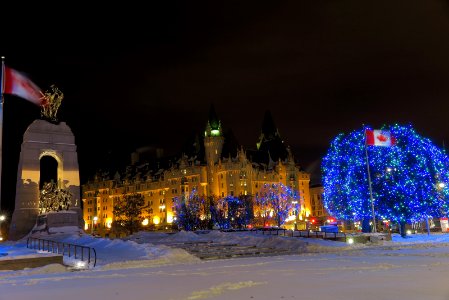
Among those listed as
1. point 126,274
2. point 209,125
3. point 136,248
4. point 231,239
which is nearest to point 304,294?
point 126,274

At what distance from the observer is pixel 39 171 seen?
42.8 m

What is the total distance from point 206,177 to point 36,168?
89561mm

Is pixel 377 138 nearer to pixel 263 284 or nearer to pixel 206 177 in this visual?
pixel 263 284

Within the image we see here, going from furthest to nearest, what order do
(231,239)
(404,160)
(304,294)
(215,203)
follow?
(215,203) → (404,160) → (231,239) → (304,294)

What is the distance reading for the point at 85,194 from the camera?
15638 cm

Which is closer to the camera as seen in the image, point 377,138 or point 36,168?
point 377,138

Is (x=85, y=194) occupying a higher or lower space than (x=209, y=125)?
lower

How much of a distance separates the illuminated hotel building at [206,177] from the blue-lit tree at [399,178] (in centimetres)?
7941

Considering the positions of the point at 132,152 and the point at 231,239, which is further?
the point at 132,152

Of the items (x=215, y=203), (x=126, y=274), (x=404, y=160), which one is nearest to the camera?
(x=126, y=274)

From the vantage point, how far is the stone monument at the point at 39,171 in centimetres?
4038

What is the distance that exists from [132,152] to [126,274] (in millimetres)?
144640

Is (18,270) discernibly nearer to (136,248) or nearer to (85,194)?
(136,248)

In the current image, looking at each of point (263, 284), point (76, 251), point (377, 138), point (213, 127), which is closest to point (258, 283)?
point (263, 284)
